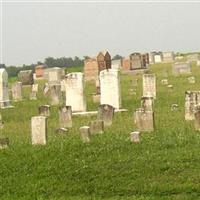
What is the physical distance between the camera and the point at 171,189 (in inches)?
413

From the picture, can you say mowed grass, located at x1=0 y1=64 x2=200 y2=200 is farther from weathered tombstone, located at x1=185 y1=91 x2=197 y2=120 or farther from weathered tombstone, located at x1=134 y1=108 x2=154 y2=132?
weathered tombstone, located at x1=185 y1=91 x2=197 y2=120

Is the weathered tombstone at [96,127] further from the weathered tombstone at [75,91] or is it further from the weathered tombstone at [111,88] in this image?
the weathered tombstone at [75,91]

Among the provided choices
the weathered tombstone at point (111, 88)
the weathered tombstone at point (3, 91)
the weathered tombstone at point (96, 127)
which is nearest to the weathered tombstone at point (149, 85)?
the weathered tombstone at point (111, 88)

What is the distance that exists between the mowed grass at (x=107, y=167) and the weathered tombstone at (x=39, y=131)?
25cm

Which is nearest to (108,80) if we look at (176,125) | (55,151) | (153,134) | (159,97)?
(159,97)

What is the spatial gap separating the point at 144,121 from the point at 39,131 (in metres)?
3.10

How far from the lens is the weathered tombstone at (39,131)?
14.8 meters

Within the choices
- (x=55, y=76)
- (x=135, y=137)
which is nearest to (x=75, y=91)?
(x=135, y=137)

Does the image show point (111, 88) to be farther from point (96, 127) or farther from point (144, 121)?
point (96, 127)

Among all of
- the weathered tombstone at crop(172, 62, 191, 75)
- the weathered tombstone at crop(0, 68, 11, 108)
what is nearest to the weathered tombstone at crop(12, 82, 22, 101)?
the weathered tombstone at crop(0, 68, 11, 108)

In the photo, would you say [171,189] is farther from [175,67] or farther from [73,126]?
[175,67]

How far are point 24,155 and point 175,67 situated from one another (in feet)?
83.5

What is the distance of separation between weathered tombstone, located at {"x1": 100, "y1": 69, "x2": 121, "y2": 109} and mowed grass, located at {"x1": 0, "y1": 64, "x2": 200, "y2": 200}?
19.4 ft

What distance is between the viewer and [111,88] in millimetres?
22469
